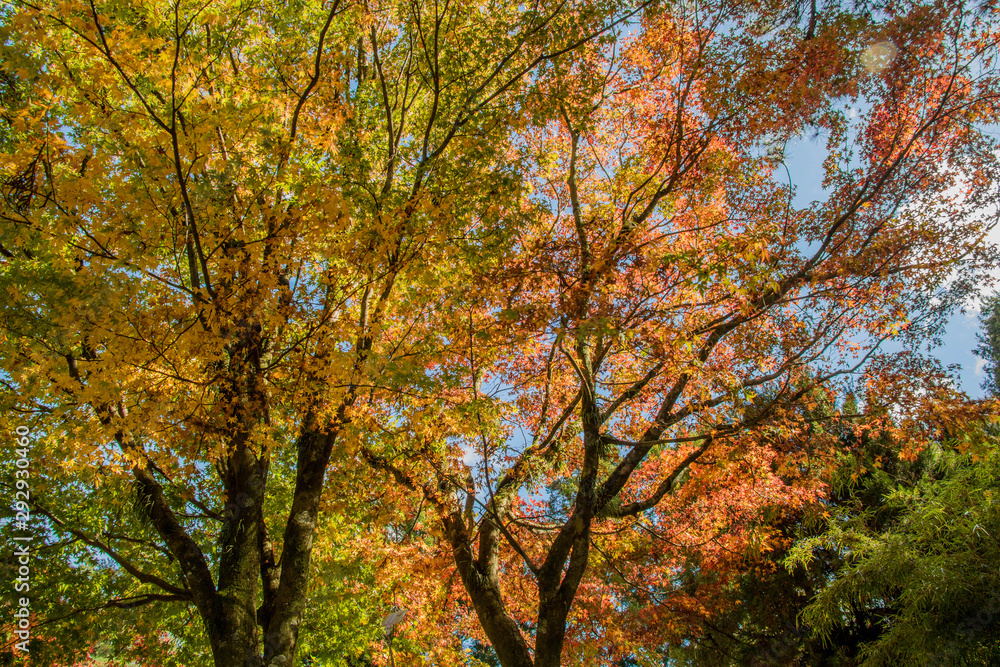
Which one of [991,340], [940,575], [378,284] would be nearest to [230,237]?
[378,284]

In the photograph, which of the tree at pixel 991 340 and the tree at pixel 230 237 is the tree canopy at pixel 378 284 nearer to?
the tree at pixel 230 237

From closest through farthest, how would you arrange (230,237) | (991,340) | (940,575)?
1. (230,237)
2. (940,575)
3. (991,340)

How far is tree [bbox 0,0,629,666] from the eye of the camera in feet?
13.3

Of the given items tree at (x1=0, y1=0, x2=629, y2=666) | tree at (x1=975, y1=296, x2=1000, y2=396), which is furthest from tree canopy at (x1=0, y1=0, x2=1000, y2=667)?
tree at (x1=975, y1=296, x2=1000, y2=396)

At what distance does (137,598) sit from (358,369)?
9.88 feet

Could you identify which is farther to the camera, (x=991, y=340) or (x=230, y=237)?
(x=991, y=340)

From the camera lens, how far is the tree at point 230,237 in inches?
159

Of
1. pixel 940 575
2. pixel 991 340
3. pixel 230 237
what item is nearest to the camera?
pixel 230 237

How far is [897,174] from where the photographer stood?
6285 millimetres

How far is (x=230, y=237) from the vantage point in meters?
4.55

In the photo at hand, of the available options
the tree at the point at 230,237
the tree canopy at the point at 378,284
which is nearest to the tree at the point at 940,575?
the tree canopy at the point at 378,284

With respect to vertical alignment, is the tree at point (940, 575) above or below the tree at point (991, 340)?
below

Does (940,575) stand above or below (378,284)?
below

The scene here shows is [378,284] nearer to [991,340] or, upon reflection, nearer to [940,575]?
[940,575]
